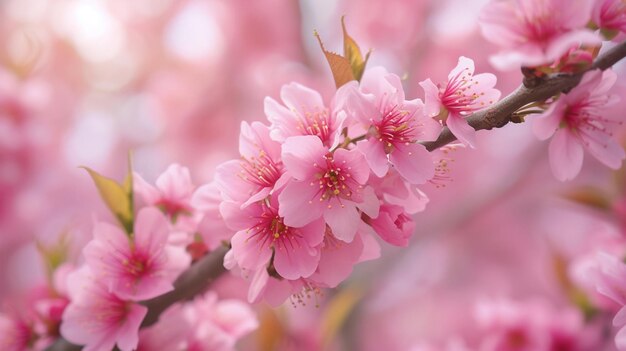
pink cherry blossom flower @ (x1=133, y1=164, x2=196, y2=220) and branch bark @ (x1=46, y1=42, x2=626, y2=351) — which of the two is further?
pink cherry blossom flower @ (x1=133, y1=164, x2=196, y2=220)

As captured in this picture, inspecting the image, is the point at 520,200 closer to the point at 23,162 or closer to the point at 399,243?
the point at 23,162

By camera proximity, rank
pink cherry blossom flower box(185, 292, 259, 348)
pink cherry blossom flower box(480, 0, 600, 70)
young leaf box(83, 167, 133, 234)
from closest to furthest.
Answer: pink cherry blossom flower box(480, 0, 600, 70), young leaf box(83, 167, 133, 234), pink cherry blossom flower box(185, 292, 259, 348)

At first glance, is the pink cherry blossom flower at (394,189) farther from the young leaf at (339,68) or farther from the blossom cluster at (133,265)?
the blossom cluster at (133,265)

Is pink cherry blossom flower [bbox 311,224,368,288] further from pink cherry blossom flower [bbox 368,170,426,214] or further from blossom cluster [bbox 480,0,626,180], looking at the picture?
blossom cluster [bbox 480,0,626,180]

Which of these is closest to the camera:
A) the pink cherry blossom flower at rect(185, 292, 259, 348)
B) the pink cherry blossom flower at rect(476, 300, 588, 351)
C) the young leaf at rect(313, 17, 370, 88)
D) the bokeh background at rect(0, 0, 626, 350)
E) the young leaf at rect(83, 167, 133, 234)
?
the young leaf at rect(313, 17, 370, 88)

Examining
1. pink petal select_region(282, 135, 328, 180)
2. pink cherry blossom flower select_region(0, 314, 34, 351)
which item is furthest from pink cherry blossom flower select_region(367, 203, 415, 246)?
pink cherry blossom flower select_region(0, 314, 34, 351)
